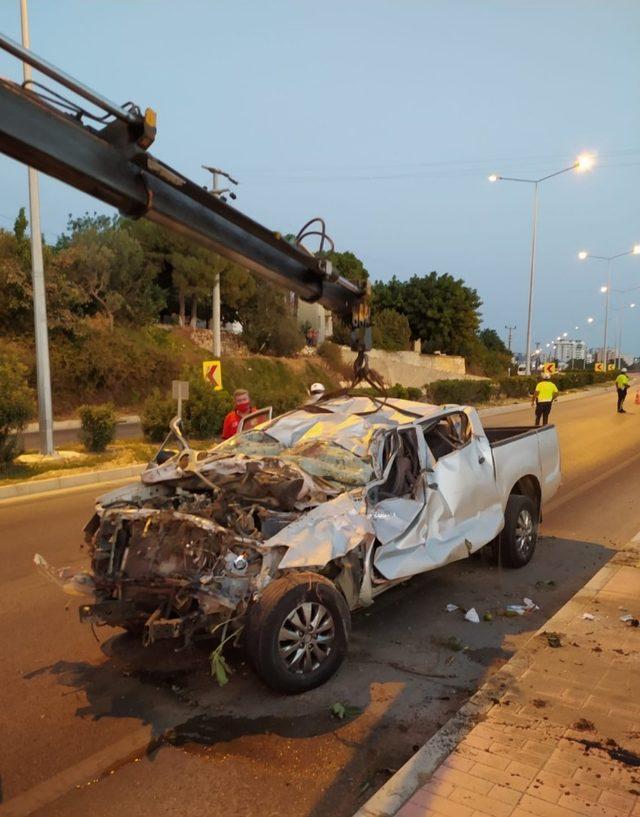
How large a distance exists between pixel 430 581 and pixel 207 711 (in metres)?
2.91

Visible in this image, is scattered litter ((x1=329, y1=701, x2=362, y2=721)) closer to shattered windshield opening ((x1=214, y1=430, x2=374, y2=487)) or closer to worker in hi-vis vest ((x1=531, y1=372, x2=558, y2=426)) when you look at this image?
shattered windshield opening ((x1=214, y1=430, x2=374, y2=487))

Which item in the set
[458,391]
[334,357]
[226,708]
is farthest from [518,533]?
[334,357]

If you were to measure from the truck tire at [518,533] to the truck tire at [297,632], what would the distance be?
2.75m

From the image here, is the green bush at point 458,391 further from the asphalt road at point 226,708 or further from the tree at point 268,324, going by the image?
the asphalt road at point 226,708

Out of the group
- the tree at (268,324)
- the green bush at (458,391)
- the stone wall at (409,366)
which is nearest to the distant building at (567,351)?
the stone wall at (409,366)

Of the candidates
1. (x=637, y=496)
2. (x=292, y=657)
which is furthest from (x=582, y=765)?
(x=637, y=496)

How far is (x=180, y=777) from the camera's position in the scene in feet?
11.1

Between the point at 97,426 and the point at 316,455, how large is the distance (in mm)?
10459

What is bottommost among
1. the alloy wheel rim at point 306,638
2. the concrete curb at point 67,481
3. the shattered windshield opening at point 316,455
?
the concrete curb at point 67,481

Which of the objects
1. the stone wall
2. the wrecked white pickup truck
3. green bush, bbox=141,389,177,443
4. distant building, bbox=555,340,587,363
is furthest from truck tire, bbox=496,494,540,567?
distant building, bbox=555,340,587,363

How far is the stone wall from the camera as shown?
51688mm

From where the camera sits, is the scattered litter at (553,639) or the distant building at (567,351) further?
the distant building at (567,351)

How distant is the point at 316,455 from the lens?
5.38m

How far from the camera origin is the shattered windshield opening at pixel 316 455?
5.08m
